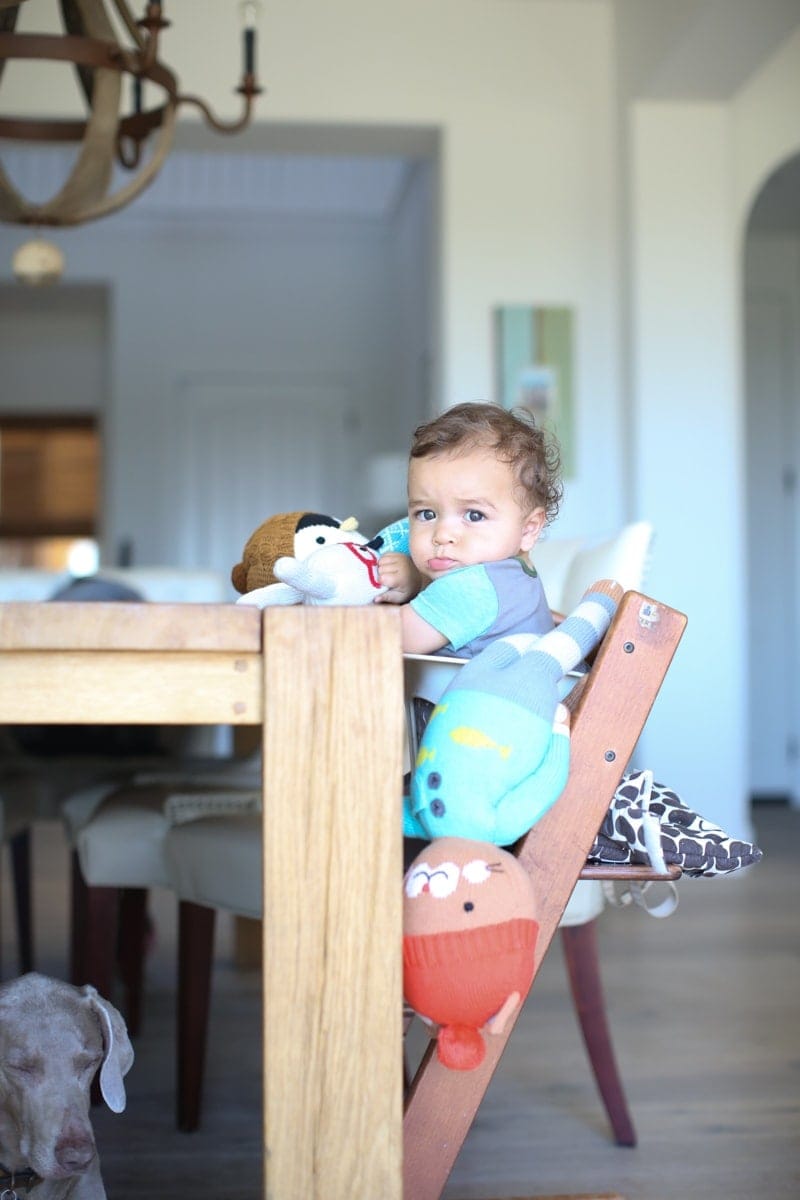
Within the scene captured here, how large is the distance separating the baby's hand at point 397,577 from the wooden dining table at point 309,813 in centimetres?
32

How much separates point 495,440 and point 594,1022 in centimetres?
109

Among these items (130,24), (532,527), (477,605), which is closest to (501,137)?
(130,24)

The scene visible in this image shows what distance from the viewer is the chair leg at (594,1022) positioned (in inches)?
76.2

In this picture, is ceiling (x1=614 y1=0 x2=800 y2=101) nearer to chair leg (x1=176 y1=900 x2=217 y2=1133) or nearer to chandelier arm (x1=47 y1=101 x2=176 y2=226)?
chandelier arm (x1=47 y1=101 x2=176 y2=226)

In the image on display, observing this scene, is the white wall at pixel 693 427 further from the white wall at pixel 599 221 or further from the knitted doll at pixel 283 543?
the knitted doll at pixel 283 543

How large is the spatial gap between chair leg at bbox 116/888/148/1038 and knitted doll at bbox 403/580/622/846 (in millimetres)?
1484

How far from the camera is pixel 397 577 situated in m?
1.33

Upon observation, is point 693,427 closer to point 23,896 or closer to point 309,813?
point 23,896

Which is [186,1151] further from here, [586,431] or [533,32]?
[533,32]

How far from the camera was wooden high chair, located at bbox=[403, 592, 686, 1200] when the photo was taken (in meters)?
1.12

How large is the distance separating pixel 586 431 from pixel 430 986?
12.2 feet

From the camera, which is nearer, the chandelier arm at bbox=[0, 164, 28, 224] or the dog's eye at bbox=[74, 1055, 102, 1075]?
the dog's eye at bbox=[74, 1055, 102, 1075]

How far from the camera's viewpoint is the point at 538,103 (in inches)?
178

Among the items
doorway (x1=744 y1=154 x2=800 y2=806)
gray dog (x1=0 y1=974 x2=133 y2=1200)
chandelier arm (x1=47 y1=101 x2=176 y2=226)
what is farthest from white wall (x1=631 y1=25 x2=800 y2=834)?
gray dog (x1=0 y1=974 x2=133 y2=1200)
